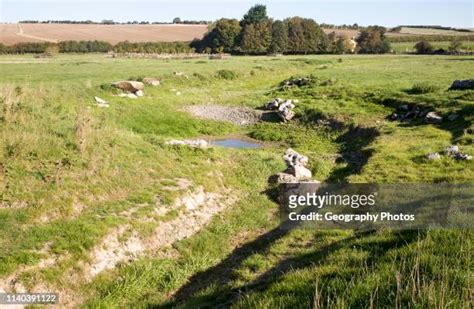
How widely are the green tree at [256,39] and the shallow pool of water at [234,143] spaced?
294 feet

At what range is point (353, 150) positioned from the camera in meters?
26.4

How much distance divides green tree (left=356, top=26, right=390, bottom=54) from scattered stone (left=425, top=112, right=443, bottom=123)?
10682cm

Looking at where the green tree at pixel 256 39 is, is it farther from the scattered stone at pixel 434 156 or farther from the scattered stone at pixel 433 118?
the scattered stone at pixel 434 156

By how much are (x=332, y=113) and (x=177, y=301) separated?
24760 mm

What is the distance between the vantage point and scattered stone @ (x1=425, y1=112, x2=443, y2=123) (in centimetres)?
2868

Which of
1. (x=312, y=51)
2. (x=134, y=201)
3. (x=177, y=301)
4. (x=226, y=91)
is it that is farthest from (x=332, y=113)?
(x=312, y=51)

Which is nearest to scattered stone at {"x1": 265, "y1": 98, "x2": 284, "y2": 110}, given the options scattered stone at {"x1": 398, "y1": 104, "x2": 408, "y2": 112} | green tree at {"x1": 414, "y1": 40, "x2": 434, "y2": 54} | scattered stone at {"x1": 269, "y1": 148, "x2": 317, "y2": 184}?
scattered stone at {"x1": 398, "y1": 104, "x2": 408, "y2": 112}

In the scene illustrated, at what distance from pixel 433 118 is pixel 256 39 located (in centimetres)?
9266

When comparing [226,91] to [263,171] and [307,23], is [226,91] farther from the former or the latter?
[307,23]

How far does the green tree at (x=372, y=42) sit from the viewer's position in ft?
423

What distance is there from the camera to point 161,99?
3966 centimetres

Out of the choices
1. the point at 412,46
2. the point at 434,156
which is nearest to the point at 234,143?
the point at 434,156

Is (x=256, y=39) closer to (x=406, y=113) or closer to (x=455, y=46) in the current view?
(x=455, y=46)

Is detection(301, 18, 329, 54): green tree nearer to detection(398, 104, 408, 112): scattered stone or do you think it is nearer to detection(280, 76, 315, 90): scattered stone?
detection(280, 76, 315, 90): scattered stone
